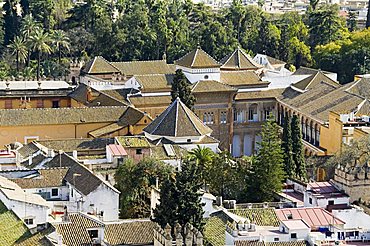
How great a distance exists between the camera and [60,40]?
75.3m

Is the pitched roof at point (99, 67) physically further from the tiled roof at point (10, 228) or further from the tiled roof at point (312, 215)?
the tiled roof at point (312, 215)

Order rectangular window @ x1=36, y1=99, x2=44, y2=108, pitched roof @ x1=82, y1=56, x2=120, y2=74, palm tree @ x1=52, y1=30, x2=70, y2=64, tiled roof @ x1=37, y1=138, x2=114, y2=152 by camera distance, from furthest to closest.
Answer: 1. palm tree @ x1=52, y1=30, x2=70, y2=64
2. pitched roof @ x1=82, y1=56, x2=120, y2=74
3. rectangular window @ x1=36, y1=99, x2=44, y2=108
4. tiled roof @ x1=37, y1=138, x2=114, y2=152

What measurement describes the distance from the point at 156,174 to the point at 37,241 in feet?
28.7

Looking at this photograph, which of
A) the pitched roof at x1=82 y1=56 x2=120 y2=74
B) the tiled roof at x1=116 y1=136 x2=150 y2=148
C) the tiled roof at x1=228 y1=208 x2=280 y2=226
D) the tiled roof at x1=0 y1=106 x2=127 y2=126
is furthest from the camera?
the pitched roof at x1=82 y1=56 x2=120 y2=74

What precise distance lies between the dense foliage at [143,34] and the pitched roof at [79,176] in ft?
88.7

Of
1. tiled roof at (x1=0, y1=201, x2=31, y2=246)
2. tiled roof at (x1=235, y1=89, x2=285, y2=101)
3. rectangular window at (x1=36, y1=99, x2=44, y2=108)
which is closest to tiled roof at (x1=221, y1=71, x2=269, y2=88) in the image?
tiled roof at (x1=235, y1=89, x2=285, y2=101)

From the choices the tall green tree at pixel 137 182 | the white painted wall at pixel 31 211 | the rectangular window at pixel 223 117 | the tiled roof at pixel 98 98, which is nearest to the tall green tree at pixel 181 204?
the white painted wall at pixel 31 211

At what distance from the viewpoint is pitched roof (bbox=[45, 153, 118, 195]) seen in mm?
39344

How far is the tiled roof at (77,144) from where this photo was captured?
47147mm

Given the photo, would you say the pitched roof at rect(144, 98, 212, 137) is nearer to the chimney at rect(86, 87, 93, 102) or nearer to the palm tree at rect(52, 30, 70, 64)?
the chimney at rect(86, 87, 93, 102)

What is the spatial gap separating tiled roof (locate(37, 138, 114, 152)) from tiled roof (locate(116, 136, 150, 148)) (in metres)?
0.87

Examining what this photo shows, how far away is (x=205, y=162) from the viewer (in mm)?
43875

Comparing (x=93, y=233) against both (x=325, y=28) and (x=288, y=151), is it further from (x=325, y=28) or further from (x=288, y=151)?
(x=325, y=28)

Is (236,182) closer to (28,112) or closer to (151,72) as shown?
(28,112)
